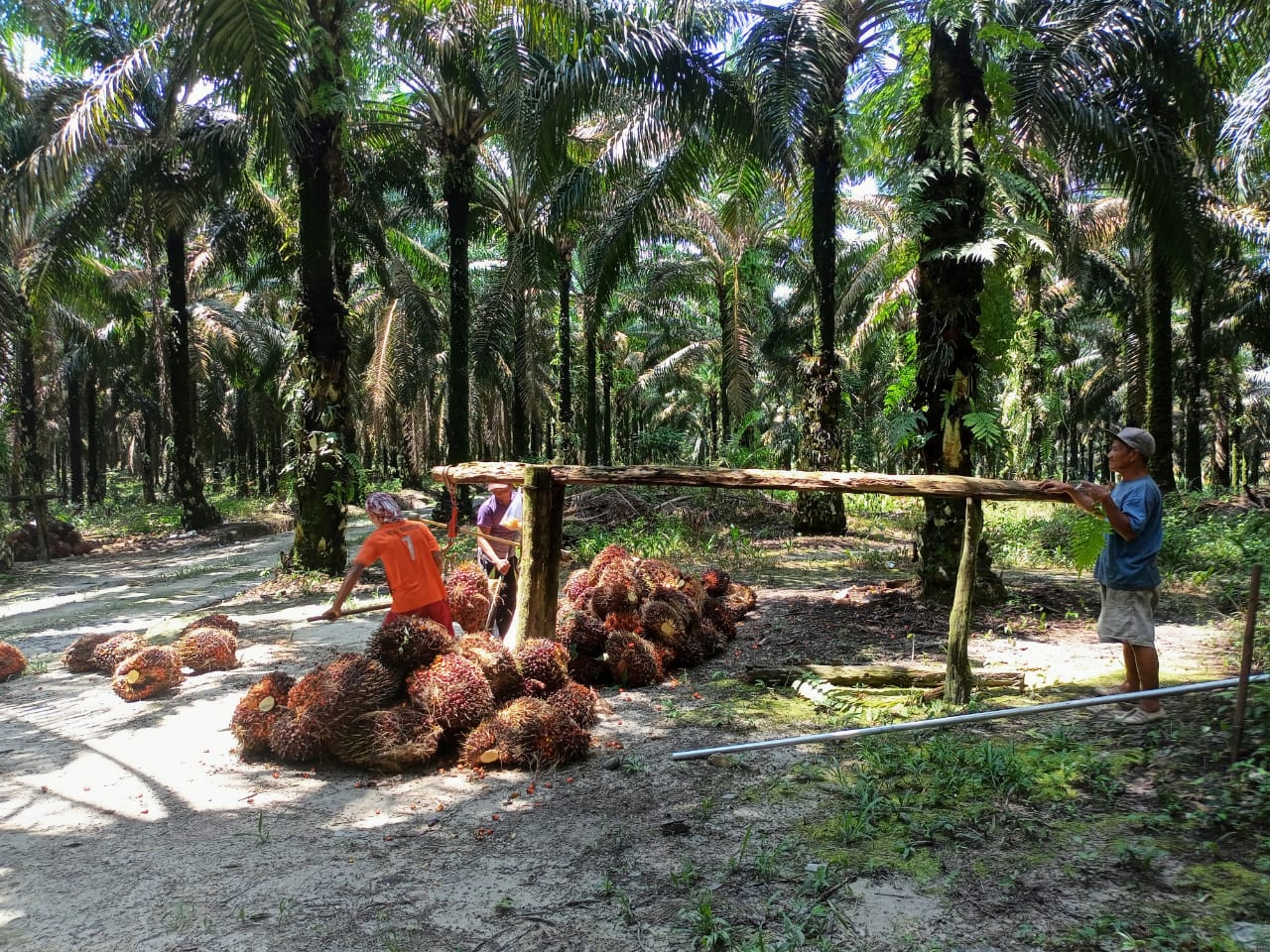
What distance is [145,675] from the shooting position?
5.64 m

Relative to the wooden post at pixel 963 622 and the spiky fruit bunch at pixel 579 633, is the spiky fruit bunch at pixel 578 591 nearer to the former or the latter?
the spiky fruit bunch at pixel 579 633

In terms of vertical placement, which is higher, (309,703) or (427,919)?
(309,703)

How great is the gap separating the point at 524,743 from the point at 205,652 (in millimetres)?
3297

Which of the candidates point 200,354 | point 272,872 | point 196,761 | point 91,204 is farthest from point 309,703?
point 200,354

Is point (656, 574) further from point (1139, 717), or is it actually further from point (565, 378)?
point (565, 378)

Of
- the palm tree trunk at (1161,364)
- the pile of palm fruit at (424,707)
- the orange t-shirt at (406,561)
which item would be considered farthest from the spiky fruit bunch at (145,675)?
the palm tree trunk at (1161,364)

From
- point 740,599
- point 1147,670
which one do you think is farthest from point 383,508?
point 1147,670

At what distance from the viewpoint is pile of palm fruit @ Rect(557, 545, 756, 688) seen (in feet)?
19.0

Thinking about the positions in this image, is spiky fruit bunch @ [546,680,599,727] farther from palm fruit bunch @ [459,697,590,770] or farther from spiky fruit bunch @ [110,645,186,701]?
spiky fruit bunch @ [110,645,186,701]

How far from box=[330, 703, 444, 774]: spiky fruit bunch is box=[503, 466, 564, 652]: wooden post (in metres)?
0.98

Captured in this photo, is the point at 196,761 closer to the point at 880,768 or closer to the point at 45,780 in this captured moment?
the point at 45,780

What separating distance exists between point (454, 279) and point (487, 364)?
13.7ft

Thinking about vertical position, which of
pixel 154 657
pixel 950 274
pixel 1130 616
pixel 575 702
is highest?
pixel 950 274

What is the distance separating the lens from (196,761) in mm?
4480
